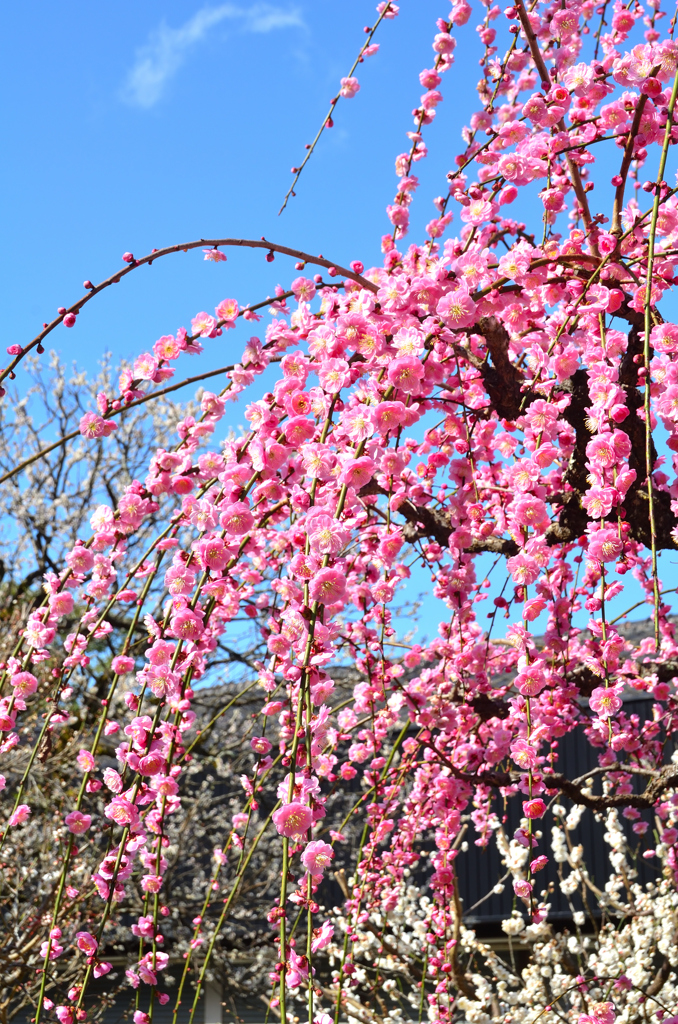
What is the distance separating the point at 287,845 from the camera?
5.12ft

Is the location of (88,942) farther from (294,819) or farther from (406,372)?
(406,372)

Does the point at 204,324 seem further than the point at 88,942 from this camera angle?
Yes

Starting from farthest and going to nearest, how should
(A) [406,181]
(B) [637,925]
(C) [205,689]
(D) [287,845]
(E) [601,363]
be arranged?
(C) [205,689], (B) [637,925], (A) [406,181], (E) [601,363], (D) [287,845]

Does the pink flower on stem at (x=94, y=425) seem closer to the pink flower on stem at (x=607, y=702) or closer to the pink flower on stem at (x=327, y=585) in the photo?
the pink flower on stem at (x=327, y=585)

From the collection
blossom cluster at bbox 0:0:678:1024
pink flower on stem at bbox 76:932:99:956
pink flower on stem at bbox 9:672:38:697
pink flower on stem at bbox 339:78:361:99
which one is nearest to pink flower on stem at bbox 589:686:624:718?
blossom cluster at bbox 0:0:678:1024

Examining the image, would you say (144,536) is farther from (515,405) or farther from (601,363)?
(601,363)

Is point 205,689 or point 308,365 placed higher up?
point 205,689

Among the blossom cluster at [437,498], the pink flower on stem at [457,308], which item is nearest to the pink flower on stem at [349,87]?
the blossom cluster at [437,498]

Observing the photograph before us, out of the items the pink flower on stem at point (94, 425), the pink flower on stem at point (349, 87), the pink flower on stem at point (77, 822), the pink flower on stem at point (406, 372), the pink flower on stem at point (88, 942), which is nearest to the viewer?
the pink flower on stem at point (406, 372)

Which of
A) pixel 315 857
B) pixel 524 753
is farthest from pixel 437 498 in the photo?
pixel 315 857

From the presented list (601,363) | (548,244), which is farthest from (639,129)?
(601,363)

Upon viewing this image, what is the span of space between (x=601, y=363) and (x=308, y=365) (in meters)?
0.66

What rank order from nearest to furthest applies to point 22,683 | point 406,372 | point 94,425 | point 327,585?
point 327,585 → point 406,372 → point 94,425 → point 22,683

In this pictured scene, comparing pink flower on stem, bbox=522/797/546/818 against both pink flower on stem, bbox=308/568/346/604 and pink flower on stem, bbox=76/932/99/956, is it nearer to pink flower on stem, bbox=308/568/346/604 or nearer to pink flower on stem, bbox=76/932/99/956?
pink flower on stem, bbox=308/568/346/604
